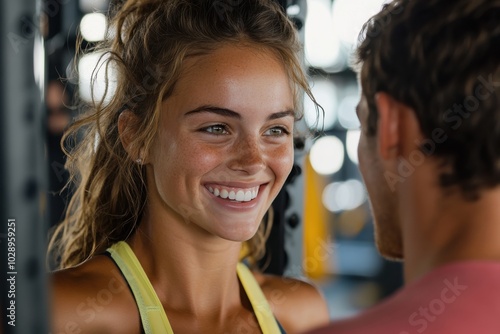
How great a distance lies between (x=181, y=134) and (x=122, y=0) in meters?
0.47

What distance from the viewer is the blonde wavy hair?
4.17ft

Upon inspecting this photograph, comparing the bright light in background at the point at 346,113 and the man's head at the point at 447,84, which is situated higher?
the man's head at the point at 447,84

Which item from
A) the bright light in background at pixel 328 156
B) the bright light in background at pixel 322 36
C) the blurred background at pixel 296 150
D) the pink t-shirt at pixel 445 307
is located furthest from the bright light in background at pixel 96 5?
the bright light in background at pixel 328 156

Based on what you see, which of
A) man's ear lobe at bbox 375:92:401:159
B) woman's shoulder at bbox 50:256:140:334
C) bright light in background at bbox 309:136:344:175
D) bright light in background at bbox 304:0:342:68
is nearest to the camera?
man's ear lobe at bbox 375:92:401:159

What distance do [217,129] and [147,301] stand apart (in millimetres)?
320

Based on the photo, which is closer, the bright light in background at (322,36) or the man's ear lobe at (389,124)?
the man's ear lobe at (389,124)

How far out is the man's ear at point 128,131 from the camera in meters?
1.28

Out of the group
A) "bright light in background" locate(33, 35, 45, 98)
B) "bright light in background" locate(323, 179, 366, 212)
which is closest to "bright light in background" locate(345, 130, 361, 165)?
"bright light in background" locate(323, 179, 366, 212)

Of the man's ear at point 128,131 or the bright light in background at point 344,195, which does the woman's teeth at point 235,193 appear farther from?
the bright light in background at point 344,195

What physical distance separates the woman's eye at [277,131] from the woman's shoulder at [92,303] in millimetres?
363

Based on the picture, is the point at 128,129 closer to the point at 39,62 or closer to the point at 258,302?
the point at 258,302

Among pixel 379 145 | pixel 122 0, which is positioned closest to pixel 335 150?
pixel 122 0

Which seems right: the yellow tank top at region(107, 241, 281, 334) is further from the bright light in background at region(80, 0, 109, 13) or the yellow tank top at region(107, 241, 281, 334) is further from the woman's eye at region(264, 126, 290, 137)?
the bright light in background at region(80, 0, 109, 13)

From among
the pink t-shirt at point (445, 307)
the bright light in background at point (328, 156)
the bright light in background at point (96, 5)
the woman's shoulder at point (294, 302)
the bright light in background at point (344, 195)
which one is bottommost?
the bright light in background at point (344, 195)
